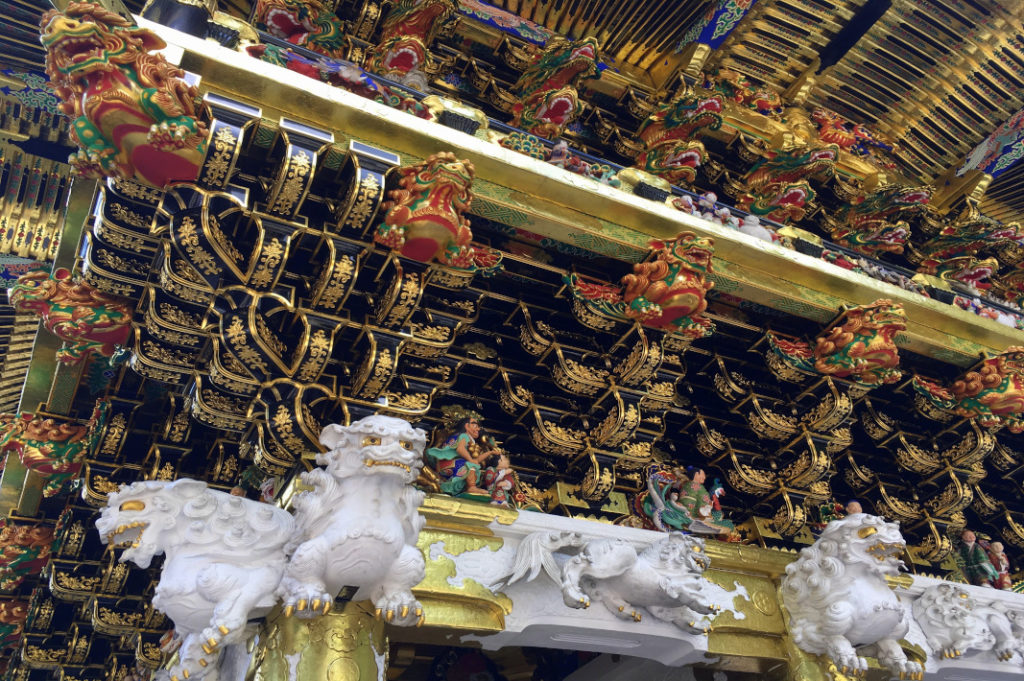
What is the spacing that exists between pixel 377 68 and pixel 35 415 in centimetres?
479

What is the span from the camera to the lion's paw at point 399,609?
3562 mm

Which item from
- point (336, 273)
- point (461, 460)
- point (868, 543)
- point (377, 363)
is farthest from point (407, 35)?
point (868, 543)

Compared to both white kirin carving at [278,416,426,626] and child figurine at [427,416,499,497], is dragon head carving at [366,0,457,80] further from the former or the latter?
white kirin carving at [278,416,426,626]

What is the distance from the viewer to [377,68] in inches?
228

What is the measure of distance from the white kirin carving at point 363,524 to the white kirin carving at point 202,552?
0.18 m

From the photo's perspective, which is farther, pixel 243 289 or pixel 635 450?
pixel 635 450

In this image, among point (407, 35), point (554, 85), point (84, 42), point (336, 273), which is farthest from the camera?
point (554, 85)

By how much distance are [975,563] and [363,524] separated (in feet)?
22.5

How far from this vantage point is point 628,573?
4.45 meters

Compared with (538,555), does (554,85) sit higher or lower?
higher

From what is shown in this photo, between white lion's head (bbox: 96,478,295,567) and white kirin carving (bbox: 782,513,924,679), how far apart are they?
399cm

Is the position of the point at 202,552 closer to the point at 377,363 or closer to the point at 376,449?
the point at 376,449

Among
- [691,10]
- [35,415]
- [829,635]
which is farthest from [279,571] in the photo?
[691,10]

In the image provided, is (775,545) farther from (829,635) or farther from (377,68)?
(377,68)
